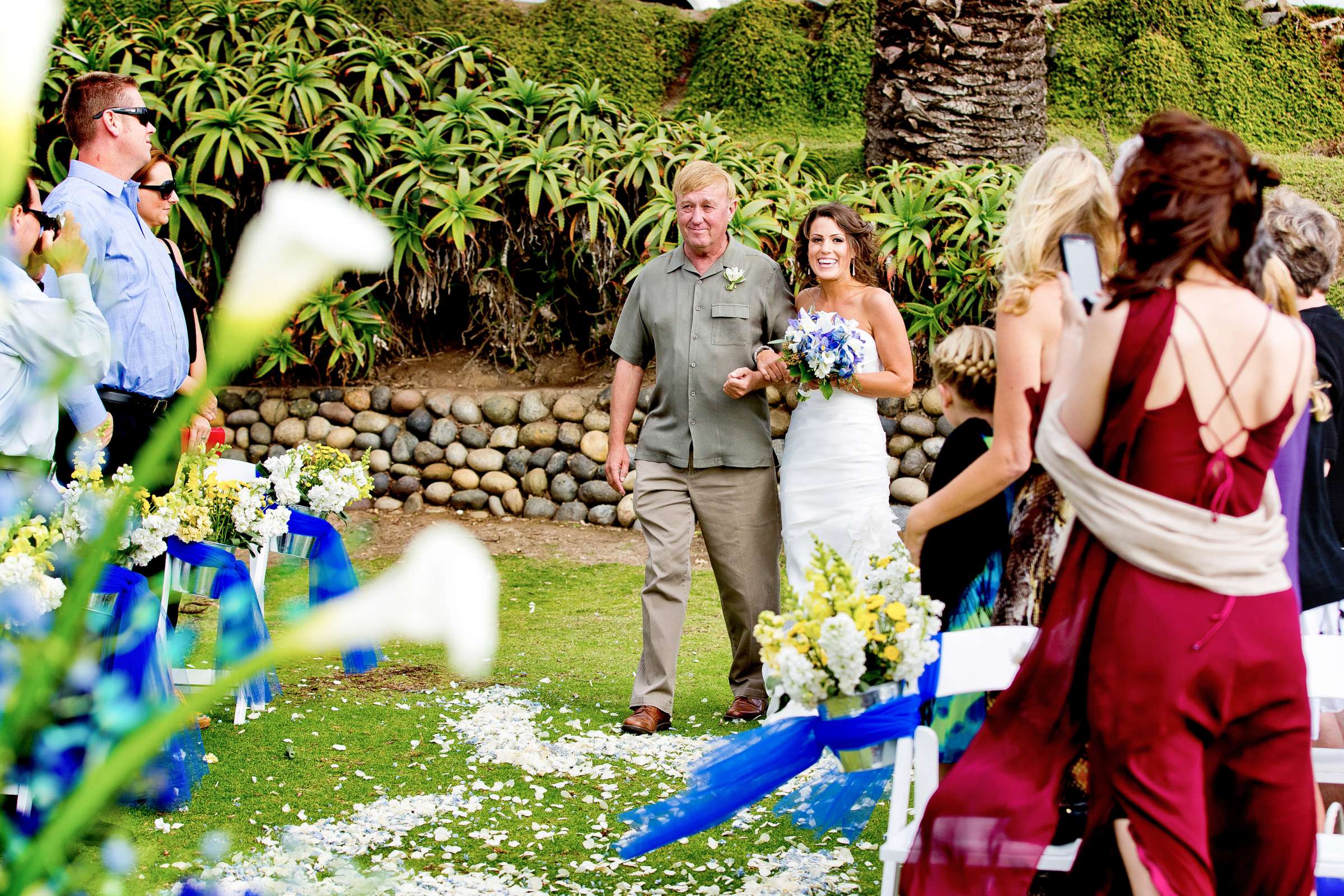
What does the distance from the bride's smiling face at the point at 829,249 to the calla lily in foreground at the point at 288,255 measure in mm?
4415

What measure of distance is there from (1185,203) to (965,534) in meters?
1.16

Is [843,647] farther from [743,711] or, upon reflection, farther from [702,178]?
[702,178]

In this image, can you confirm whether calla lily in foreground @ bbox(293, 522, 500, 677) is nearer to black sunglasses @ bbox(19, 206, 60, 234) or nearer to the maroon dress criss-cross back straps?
the maroon dress criss-cross back straps

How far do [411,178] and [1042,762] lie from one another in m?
7.32

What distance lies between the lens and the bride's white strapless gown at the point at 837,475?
4.79 meters

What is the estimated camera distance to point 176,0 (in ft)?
34.1

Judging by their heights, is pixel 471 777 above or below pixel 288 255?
below

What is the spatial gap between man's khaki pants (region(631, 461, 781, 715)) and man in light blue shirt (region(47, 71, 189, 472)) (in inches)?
75.4

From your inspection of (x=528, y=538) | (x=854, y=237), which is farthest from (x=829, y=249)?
(x=528, y=538)

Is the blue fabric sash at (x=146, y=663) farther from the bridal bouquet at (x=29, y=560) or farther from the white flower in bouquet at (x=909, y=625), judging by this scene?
the white flower in bouquet at (x=909, y=625)

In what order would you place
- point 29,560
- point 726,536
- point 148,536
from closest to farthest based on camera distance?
point 29,560, point 148,536, point 726,536

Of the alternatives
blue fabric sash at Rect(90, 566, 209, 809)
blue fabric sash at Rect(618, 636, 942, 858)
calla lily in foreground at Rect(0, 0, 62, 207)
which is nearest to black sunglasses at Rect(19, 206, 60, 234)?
blue fabric sash at Rect(90, 566, 209, 809)

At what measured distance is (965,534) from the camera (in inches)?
117

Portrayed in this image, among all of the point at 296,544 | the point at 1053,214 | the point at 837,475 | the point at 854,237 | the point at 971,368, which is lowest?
the point at 296,544
